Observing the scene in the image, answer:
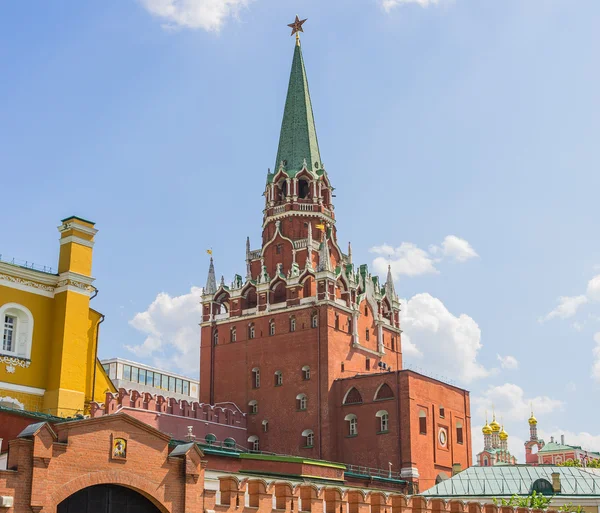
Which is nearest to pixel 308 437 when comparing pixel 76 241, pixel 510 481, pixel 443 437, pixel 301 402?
pixel 301 402

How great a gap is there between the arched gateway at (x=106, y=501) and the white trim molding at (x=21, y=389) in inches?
683

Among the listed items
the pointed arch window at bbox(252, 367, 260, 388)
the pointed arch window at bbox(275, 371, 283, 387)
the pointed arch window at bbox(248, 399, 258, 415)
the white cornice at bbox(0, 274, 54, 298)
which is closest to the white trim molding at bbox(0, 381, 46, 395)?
the white cornice at bbox(0, 274, 54, 298)

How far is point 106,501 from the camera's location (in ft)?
75.0

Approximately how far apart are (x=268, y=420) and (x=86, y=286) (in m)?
28.8

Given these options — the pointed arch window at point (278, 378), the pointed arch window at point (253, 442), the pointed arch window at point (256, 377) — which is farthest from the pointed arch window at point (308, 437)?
the pointed arch window at point (256, 377)

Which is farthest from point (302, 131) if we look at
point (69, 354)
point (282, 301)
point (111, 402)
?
point (69, 354)

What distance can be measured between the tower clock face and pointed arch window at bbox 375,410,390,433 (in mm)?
5037

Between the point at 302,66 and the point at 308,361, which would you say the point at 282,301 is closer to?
the point at 308,361

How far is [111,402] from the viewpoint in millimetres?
49625

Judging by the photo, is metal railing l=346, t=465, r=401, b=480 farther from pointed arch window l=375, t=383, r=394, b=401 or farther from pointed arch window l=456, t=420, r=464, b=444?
pointed arch window l=456, t=420, r=464, b=444

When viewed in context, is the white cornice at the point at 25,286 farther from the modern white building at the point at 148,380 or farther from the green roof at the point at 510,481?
the modern white building at the point at 148,380

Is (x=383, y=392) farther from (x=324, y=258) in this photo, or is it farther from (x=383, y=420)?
(x=324, y=258)

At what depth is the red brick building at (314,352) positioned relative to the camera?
63344 mm

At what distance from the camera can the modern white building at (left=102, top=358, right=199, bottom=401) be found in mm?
85375
